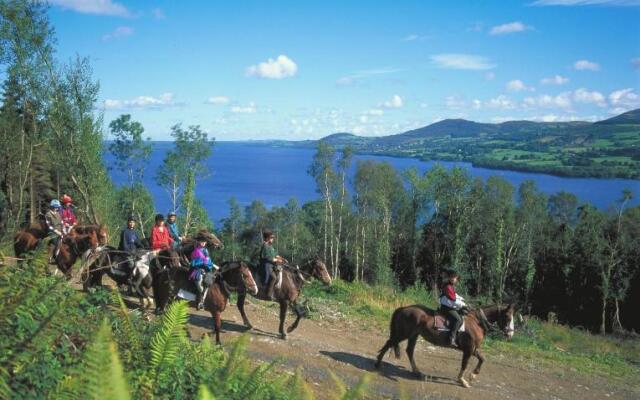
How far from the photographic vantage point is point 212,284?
1204cm

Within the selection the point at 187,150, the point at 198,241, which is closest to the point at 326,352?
the point at 198,241

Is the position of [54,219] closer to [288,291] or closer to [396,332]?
[288,291]

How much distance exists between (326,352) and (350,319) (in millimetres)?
4556

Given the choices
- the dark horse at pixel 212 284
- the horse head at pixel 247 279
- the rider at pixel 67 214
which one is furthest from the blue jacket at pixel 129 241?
the horse head at pixel 247 279

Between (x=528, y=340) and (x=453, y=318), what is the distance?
8.11m

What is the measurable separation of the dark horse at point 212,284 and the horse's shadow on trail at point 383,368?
101 inches

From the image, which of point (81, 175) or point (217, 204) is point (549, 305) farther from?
point (217, 204)

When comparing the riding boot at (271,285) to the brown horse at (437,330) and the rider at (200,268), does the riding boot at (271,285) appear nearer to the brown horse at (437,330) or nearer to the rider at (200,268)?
the rider at (200,268)

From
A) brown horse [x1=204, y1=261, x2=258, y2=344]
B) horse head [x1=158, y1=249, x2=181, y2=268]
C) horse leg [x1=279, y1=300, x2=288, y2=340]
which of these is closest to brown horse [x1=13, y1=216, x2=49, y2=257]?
horse head [x1=158, y1=249, x2=181, y2=268]

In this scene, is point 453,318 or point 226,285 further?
point 226,285

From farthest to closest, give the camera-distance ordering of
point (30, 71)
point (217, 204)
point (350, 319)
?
1. point (217, 204)
2. point (30, 71)
3. point (350, 319)

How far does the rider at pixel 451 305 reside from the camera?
1161cm

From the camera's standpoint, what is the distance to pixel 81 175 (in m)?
22.8

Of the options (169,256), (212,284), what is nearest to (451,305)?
(212,284)
